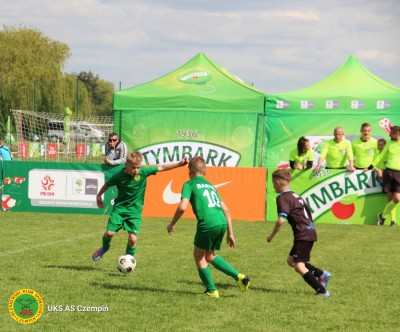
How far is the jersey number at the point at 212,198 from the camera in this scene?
828 cm

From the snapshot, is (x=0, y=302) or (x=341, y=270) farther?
(x=341, y=270)

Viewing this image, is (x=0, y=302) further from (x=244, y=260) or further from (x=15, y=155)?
(x=15, y=155)

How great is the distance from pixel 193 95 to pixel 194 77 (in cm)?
72

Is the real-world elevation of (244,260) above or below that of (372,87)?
below

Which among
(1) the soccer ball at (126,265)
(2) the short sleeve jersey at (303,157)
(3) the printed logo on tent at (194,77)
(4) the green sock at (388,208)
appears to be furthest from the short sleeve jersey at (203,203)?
(3) the printed logo on tent at (194,77)

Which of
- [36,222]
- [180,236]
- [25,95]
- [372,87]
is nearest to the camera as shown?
[180,236]

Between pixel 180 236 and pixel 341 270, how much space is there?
437cm

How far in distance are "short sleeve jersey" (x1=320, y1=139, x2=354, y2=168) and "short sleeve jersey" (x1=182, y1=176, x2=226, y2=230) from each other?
29.6 ft

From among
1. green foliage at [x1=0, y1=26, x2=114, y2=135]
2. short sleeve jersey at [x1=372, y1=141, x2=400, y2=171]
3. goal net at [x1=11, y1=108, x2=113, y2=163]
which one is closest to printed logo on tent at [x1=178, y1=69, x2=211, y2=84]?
short sleeve jersey at [x1=372, y1=141, x2=400, y2=171]

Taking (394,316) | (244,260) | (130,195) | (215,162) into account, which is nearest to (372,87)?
(215,162)

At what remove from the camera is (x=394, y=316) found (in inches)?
294

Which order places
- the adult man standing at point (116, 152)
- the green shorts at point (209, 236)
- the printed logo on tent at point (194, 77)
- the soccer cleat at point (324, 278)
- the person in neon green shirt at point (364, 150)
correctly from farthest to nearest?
the printed logo on tent at point (194, 77), the adult man standing at point (116, 152), the person in neon green shirt at point (364, 150), the soccer cleat at point (324, 278), the green shorts at point (209, 236)

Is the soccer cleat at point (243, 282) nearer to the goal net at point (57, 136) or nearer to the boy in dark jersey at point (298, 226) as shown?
the boy in dark jersey at point (298, 226)

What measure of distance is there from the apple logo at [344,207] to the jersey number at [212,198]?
9263 mm
